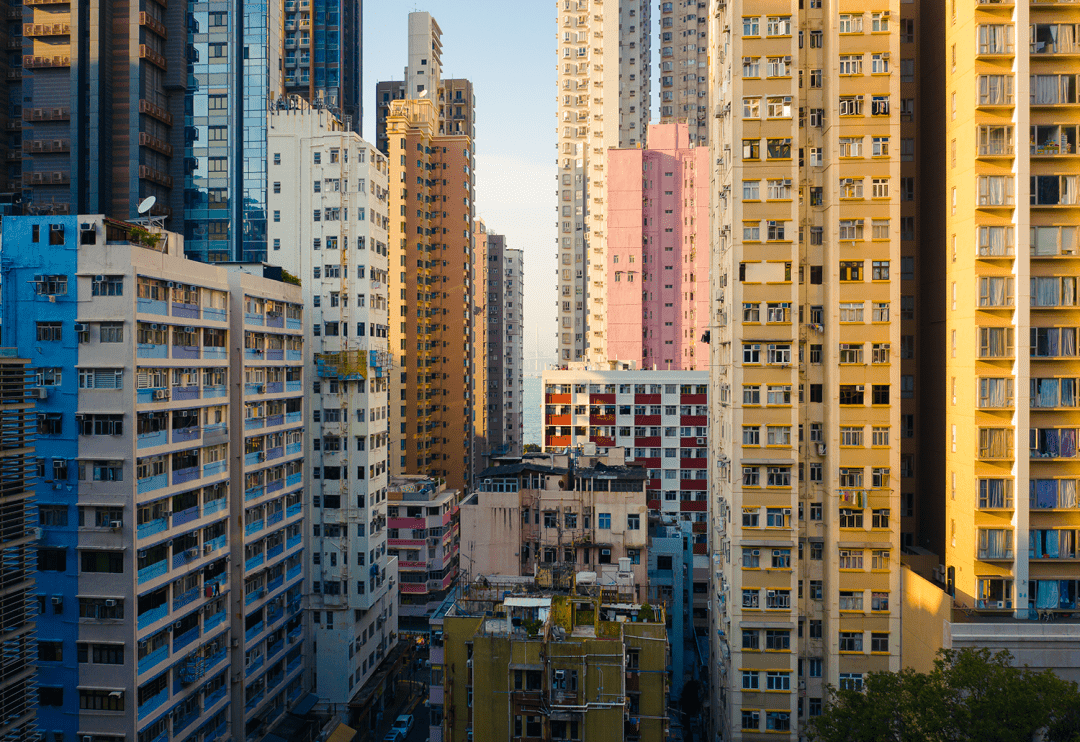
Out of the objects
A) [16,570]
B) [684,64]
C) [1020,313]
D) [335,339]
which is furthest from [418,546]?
[684,64]

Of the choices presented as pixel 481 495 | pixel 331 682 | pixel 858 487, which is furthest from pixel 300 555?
pixel 858 487

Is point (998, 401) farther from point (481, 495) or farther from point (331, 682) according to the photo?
point (331, 682)

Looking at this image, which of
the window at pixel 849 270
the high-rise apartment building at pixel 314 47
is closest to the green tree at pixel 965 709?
the window at pixel 849 270

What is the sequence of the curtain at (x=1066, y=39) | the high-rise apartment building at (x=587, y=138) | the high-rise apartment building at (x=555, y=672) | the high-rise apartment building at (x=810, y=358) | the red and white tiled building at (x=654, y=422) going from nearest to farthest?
the curtain at (x=1066, y=39) < the high-rise apartment building at (x=555, y=672) < the high-rise apartment building at (x=810, y=358) < the red and white tiled building at (x=654, y=422) < the high-rise apartment building at (x=587, y=138)

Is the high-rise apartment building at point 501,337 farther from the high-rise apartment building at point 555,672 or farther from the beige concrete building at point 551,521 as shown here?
the high-rise apartment building at point 555,672

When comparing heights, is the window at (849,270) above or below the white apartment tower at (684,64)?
below
